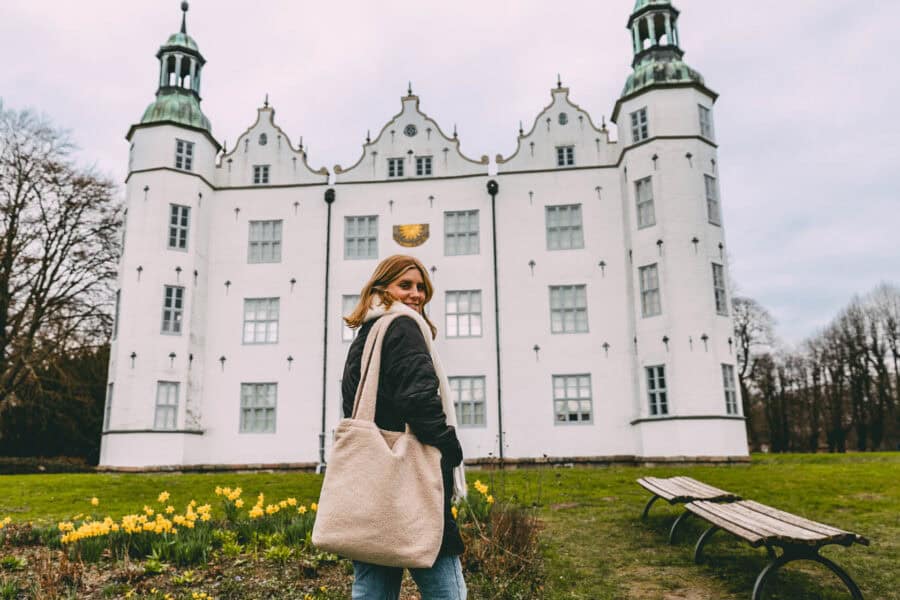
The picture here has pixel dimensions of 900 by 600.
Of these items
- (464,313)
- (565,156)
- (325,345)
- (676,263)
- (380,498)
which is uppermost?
(565,156)

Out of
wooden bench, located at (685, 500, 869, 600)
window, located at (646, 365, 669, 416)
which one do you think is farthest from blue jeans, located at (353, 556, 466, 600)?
window, located at (646, 365, 669, 416)

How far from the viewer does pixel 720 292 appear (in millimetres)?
20109

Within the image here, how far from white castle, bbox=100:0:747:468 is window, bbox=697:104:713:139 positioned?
0.05 metres

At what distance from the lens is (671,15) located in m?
22.9

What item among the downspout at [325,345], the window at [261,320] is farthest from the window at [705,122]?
the window at [261,320]

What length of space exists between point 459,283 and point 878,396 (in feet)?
115

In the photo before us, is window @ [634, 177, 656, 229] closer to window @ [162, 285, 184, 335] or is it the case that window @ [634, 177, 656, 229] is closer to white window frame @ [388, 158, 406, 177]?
white window frame @ [388, 158, 406, 177]

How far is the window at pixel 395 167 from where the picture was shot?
76.8 feet

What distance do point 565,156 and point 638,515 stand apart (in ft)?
51.4

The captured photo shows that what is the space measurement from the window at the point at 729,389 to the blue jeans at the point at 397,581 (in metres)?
18.3

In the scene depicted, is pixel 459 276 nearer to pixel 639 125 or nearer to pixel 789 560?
pixel 639 125

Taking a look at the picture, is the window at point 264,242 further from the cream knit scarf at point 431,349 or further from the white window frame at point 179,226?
the cream knit scarf at point 431,349

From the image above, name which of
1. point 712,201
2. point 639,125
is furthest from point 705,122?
point 712,201

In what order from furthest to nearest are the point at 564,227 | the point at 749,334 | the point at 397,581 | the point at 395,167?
the point at 749,334, the point at 395,167, the point at 564,227, the point at 397,581
